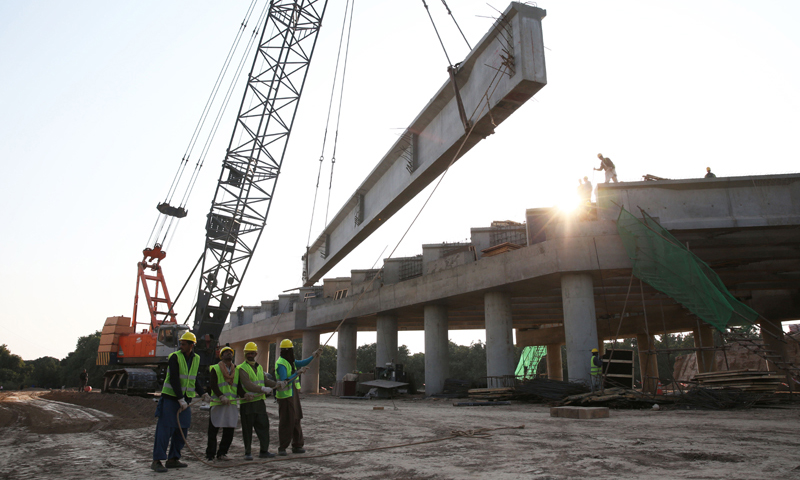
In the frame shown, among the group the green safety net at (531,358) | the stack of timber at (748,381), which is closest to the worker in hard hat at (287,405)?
the stack of timber at (748,381)

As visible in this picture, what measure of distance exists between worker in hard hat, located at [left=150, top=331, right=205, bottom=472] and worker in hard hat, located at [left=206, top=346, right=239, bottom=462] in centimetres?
28

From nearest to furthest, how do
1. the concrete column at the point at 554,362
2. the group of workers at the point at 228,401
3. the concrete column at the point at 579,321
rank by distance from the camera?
1. the group of workers at the point at 228,401
2. the concrete column at the point at 579,321
3. the concrete column at the point at 554,362

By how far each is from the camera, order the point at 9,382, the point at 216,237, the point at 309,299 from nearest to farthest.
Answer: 1. the point at 216,237
2. the point at 309,299
3. the point at 9,382

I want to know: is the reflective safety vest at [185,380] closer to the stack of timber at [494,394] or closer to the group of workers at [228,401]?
the group of workers at [228,401]

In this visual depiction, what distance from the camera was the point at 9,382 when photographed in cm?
6662

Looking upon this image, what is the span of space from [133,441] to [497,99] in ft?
34.2

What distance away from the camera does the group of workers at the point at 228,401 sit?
20.4 ft

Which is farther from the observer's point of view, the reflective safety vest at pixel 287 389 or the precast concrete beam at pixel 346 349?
the precast concrete beam at pixel 346 349

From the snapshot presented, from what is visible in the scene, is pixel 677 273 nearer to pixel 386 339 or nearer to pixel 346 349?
pixel 386 339

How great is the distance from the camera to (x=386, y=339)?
28219 millimetres

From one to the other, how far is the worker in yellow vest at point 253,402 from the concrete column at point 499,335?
50.1ft

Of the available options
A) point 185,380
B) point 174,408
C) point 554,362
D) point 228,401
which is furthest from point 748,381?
point 554,362

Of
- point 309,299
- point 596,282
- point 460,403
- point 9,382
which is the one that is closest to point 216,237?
point 309,299

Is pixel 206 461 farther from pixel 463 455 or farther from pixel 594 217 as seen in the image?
pixel 594 217
